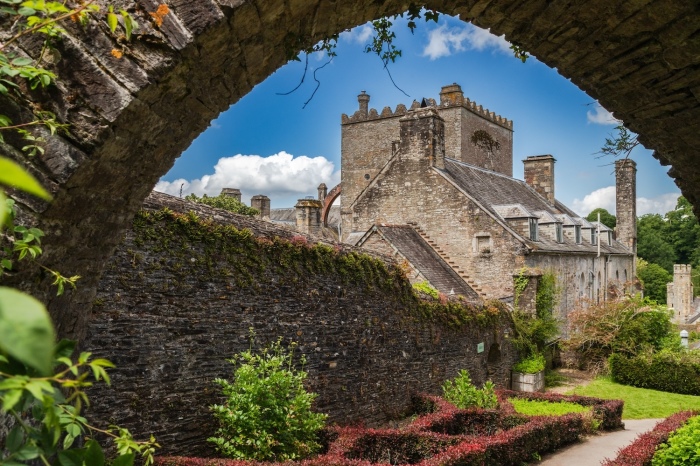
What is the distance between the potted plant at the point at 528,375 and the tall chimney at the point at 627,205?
58.6 feet

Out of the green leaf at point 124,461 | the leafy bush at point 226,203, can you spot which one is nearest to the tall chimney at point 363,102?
the leafy bush at point 226,203

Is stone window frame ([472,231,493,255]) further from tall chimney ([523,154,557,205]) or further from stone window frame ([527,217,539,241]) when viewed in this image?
tall chimney ([523,154,557,205])

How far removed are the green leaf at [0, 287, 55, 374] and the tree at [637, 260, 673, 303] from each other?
5739 centimetres

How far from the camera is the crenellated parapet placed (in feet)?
135

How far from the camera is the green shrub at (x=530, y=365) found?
18858 millimetres

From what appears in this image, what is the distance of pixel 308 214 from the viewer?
3077 centimetres

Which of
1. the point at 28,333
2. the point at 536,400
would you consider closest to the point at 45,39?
the point at 28,333

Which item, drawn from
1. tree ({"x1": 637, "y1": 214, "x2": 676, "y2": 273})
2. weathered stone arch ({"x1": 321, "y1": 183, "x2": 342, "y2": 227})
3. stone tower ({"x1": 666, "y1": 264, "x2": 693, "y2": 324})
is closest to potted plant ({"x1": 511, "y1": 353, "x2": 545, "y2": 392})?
weathered stone arch ({"x1": 321, "y1": 183, "x2": 342, "y2": 227})

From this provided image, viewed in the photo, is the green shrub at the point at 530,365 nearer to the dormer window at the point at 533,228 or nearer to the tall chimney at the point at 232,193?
the dormer window at the point at 533,228

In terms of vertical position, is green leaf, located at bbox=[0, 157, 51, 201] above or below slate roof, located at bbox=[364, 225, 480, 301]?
below

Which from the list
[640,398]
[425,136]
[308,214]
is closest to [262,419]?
[640,398]

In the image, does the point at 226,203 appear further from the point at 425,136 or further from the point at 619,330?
the point at 619,330

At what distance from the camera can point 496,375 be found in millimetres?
17953

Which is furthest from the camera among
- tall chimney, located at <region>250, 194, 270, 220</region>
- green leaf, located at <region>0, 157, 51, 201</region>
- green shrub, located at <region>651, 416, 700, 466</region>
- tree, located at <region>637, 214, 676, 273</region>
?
tree, located at <region>637, 214, 676, 273</region>
